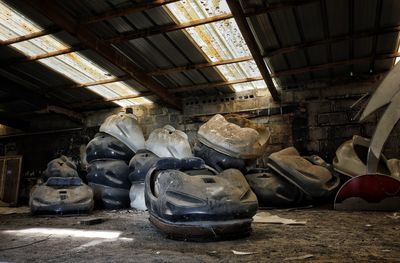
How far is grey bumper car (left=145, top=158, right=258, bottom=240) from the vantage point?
1.84m

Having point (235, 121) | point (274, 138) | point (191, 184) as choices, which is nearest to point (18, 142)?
point (235, 121)

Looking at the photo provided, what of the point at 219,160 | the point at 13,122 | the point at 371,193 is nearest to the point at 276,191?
the point at 219,160

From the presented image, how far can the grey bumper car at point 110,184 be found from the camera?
4.16 metres

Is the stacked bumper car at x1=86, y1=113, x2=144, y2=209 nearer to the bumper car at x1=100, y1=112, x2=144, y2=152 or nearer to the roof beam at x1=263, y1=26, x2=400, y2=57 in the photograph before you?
the bumper car at x1=100, y1=112, x2=144, y2=152

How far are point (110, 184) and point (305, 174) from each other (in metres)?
2.50

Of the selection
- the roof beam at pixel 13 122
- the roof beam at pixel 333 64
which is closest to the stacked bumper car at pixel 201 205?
the roof beam at pixel 333 64

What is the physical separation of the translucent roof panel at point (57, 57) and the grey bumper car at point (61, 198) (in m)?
2.11

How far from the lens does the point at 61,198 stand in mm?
→ 3426

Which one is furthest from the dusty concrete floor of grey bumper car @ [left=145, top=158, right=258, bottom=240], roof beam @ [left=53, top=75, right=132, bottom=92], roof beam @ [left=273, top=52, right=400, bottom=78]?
roof beam @ [left=53, top=75, right=132, bottom=92]

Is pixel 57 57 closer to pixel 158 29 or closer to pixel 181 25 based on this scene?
pixel 158 29

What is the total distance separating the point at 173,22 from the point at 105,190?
93.1 inches

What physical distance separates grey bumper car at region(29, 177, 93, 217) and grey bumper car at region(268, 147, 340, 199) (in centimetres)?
225

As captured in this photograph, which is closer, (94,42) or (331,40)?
(94,42)

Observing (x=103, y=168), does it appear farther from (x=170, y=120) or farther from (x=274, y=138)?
(x=274, y=138)
